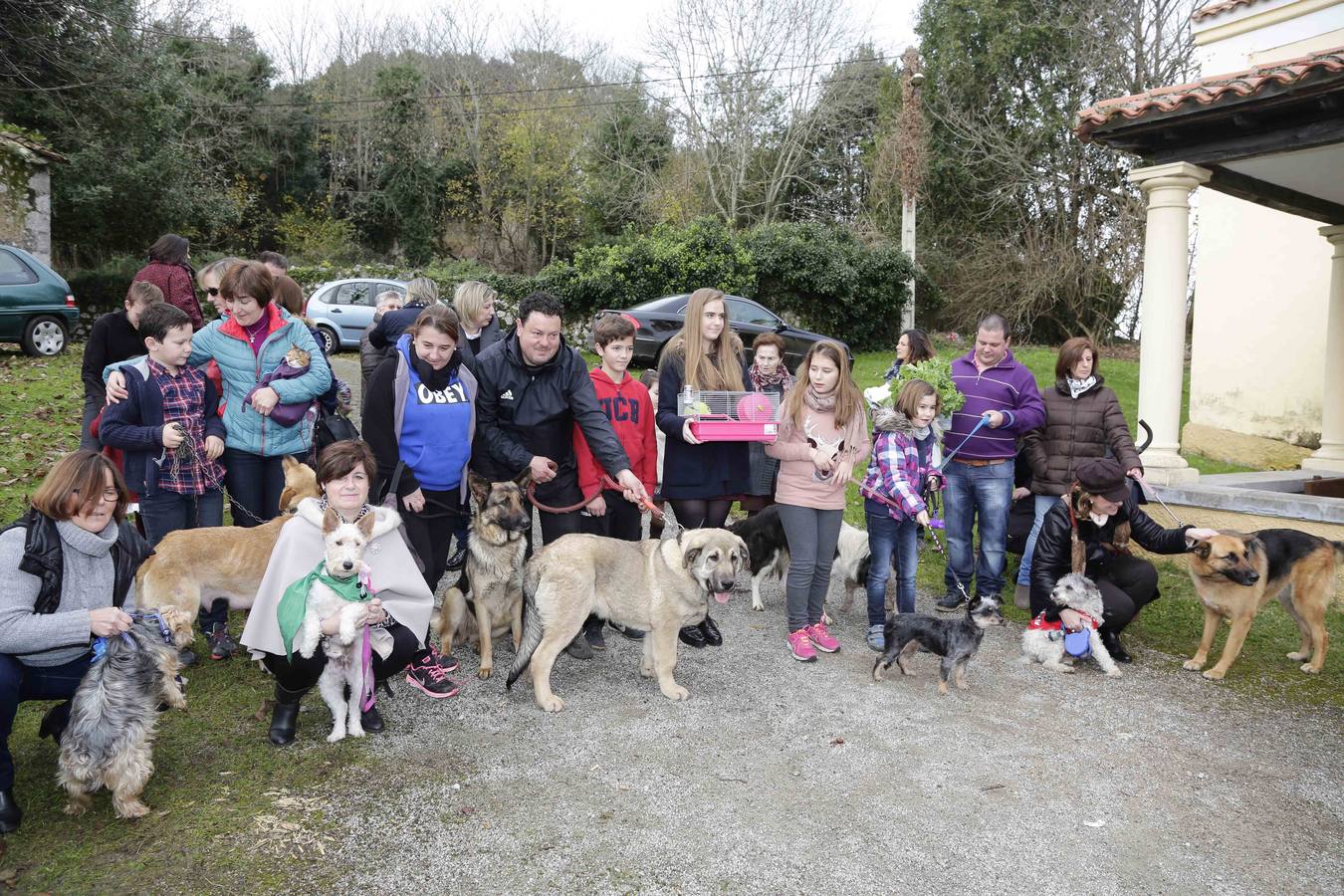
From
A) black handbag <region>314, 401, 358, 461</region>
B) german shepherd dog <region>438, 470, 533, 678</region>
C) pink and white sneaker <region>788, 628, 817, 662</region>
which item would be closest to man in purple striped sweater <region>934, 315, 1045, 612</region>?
pink and white sneaker <region>788, 628, 817, 662</region>

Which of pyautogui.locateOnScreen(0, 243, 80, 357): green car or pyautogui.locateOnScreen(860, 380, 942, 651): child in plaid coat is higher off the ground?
pyautogui.locateOnScreen(0, 243, 80, 357): green car

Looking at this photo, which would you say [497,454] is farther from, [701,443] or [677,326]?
[677,326]

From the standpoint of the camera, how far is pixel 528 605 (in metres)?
4.77

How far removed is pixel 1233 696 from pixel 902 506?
224 cm

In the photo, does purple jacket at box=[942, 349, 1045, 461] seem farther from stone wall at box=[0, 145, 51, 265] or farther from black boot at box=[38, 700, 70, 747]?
stone wall at box=[0, 145, 51, 265]

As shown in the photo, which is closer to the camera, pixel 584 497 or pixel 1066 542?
pixel 584 497

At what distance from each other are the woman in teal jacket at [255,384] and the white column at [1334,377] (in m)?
11.1

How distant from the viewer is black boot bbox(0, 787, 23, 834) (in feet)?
10.7

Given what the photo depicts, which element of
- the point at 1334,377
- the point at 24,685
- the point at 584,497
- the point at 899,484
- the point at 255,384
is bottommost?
the point at 24,685

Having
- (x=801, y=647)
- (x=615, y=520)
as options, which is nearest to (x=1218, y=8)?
(x=801, y=647)

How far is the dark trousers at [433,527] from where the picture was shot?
4.88 meters

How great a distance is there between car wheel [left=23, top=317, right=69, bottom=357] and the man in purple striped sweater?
47.0 feet

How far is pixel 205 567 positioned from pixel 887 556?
13.7 ft

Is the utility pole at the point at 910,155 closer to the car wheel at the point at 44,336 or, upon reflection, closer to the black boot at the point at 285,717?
the car wheel at the point at 44,336
